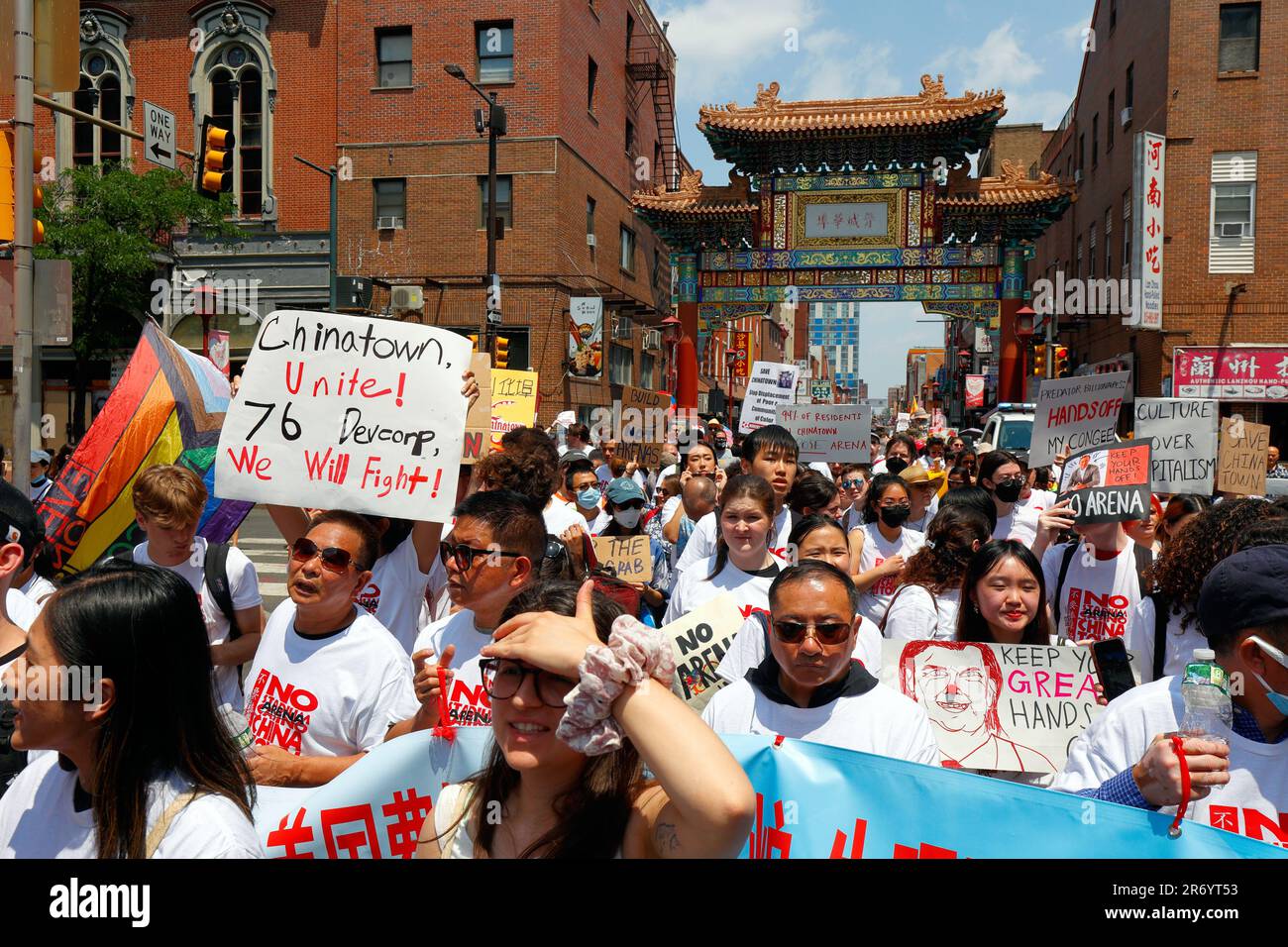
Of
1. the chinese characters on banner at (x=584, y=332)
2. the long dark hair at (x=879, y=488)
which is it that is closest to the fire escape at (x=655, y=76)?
the chinese characters on banner at (x=584, y=332)

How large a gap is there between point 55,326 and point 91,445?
13.6ft

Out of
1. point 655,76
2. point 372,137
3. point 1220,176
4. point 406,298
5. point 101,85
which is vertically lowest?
point 406,298

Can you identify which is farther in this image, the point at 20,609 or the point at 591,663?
the point at 20,609

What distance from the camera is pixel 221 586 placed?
429 centimetres

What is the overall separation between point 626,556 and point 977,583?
2.83 m

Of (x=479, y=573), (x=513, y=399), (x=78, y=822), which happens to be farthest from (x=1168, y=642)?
(x=513, y=399)

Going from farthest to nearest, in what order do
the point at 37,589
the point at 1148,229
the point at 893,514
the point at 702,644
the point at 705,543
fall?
the point at 1148,229 < the point at 893,514 < the point at 705,543 < the point at 702,644 < the point at 37,589

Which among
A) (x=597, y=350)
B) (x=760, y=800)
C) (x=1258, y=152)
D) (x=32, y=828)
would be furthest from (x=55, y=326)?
(x=1258, y=152)

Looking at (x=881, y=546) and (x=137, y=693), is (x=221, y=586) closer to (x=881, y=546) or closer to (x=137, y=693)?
(x=137, y=693)

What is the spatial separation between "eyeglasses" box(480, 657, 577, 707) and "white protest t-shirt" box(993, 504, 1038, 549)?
618 cm

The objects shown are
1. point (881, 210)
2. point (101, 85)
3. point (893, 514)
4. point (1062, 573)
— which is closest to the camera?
point (1062, 573)

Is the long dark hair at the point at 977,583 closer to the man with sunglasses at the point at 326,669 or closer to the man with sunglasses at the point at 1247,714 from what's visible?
the man with sunglasses at the point at 1247,714

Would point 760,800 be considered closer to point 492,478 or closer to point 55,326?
point 492,478
